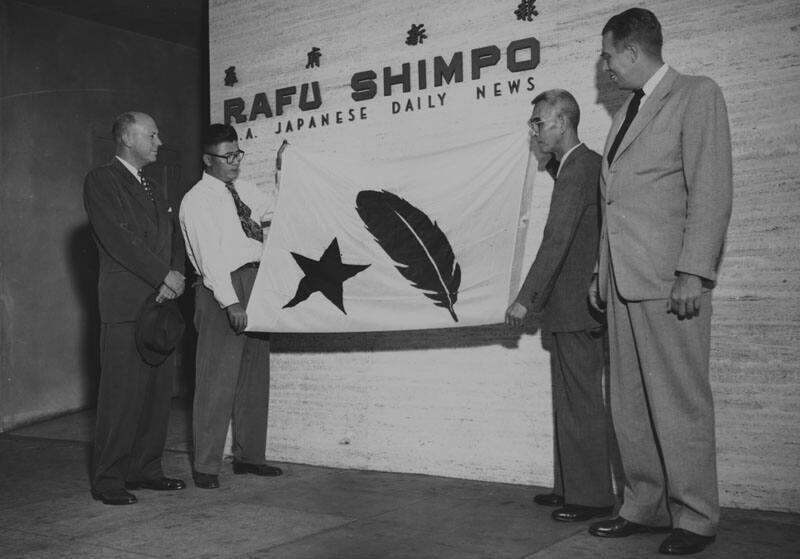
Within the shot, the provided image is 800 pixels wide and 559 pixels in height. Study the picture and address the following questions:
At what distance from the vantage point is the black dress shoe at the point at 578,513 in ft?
11.4

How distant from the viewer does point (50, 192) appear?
23.7 ft

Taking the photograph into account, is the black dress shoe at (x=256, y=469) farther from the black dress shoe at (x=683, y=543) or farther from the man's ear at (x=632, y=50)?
the man's ear at (x=632, y=50)

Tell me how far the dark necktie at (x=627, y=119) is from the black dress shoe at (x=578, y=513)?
143cm

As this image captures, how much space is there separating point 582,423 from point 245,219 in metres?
2.13

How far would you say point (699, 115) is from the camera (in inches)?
119

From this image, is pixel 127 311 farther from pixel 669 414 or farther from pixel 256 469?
pixel 669 414

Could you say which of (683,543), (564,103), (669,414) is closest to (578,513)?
(683,543)

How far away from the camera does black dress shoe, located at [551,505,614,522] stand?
3.48m

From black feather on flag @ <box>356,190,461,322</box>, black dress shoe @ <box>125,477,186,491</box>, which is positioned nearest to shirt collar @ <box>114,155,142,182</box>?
black feather on flag @ <box>356,190,461,322</box>

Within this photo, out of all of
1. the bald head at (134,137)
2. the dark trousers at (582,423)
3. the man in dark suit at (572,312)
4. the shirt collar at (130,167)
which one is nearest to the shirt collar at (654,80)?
the man in dark suit at (572,312)

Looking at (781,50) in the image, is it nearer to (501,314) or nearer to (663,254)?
(663,254)

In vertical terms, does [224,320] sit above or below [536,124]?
below

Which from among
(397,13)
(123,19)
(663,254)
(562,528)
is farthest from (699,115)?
(123,19)

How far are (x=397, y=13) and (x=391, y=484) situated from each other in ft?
8.24
